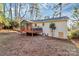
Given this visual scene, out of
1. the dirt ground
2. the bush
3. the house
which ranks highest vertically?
the house

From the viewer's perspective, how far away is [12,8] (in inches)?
74.0

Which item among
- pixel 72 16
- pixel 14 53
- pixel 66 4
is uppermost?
pixel 66 4

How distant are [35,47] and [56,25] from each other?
0.31 metres

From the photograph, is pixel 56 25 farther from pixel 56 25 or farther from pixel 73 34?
pixel 73 34

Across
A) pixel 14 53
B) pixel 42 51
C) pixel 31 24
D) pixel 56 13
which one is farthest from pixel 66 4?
pixel 14 53

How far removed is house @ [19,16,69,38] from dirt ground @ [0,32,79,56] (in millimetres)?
59

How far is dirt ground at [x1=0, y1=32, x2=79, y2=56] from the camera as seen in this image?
187 centimetres

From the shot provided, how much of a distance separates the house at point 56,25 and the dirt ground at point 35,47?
0.06 m

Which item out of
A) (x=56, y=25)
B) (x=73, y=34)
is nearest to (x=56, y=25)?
(x=56, y=25)

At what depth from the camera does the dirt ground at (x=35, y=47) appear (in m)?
1.87

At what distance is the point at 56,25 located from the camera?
188 cm

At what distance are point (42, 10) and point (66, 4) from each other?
0.25 meters

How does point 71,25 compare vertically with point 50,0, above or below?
below

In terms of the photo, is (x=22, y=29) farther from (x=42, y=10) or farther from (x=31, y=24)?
(x=42, y=10)
